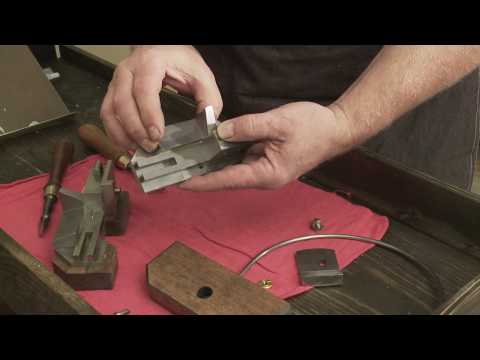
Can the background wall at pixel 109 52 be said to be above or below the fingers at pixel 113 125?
below

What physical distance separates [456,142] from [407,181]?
255mm

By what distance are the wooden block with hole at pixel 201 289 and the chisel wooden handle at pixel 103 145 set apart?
0.90 feet

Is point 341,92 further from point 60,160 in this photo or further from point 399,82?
point 60,160

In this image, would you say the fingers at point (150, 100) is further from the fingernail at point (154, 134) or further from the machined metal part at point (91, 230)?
the machined metal part at point (91, 230)

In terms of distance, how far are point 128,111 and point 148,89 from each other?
0.04 metres

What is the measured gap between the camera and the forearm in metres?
0.70

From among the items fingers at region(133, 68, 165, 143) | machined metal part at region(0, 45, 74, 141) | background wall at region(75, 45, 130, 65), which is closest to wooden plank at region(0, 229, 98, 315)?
fingers at region(133, 68, 165, 143)

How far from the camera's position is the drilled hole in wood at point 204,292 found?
0.62 m

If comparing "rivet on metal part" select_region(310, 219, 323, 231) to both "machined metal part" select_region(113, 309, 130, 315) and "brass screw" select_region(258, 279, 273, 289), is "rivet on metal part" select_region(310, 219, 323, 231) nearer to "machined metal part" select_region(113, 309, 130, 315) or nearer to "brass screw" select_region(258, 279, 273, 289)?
"brass screw" select_region(258, 279, 273, 289)

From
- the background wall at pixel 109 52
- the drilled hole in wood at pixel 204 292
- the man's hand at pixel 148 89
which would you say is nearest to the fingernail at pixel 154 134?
the man's hand at pixel 148 89

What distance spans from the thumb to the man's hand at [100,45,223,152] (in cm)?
9

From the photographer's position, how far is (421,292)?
26.7 inches

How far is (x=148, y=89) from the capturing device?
0.74 meters

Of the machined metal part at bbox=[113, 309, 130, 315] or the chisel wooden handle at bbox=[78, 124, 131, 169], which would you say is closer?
the machined metal part at bbox=[113, 309, 130, 315]
